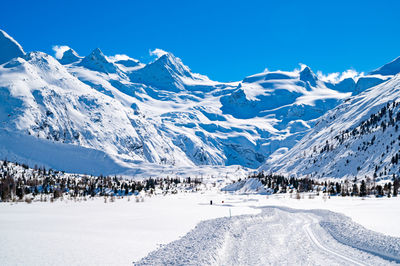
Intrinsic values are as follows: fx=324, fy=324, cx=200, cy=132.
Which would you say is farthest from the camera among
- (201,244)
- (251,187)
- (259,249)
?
(251,187)

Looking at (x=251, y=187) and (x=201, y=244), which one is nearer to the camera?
(x=201, y=244)

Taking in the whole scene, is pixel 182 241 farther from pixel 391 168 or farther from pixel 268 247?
pixel 391 168

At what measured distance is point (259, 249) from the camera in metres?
20.4

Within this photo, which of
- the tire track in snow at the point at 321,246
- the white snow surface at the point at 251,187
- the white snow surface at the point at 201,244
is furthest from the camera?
the white snow surface at the point at 251,187

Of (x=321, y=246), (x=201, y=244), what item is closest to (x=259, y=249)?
(x=201, y=244)

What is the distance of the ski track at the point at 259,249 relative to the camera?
17500 mm

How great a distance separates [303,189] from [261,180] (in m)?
37.2

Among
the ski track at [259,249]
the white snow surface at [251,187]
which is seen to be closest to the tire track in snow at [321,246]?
the ski track at [259,249]

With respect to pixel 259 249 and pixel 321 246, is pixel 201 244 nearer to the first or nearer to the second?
pixel 259 249

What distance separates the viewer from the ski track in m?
17.5

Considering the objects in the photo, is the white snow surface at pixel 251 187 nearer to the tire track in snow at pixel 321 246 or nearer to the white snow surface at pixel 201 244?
the tire track in snow at pixel 321 246

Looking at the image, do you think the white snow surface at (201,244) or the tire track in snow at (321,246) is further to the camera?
the white snow surface at (201,244)

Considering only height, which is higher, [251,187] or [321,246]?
[321,246]

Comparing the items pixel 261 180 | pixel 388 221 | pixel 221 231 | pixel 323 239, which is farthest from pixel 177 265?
pixel 261 180
